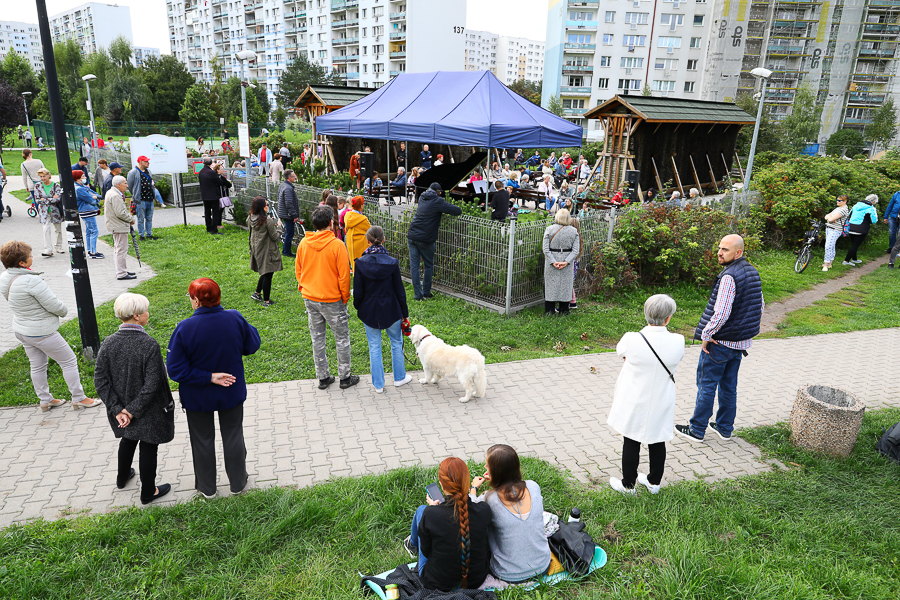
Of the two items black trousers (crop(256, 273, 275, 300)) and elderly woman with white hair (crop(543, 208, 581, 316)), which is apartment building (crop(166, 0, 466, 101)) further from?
elderly woman with white hair (crop(543, 208, 581, 316))

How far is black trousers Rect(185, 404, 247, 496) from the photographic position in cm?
410

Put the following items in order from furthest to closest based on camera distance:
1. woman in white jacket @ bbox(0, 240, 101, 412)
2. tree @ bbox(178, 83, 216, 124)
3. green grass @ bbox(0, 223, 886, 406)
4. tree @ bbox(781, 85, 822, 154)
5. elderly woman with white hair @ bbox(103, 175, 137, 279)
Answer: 1. tree @ bbox(178, 83, 216, 124)
2. tree @ bbox(781, 85, 822, 154)
3. elderly woman with white hair @ bbox(103, 175, 137, 279)
4. green grass @ bbox(0, 223, 886, 406)
5. woman in white jacket @ bbox(0, 240, 101, 412)

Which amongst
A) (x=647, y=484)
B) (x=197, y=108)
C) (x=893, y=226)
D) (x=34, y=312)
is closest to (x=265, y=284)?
(x=34, y=312)

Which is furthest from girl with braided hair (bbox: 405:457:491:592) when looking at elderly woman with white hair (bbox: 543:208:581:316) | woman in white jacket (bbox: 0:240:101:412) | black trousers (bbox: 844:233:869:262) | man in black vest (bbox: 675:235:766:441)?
black trousers (bbox: 844:233:869:262)

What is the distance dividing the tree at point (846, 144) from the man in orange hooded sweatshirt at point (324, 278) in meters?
50.6

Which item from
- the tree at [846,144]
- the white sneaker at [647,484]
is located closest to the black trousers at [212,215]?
the white sneaker at [647,484]

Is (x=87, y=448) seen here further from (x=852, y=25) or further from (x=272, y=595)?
(x=852, y=25)

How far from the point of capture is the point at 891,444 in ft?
16.1

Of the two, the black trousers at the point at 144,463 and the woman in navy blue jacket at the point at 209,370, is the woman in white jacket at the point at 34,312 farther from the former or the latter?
the woman in navy blue jacket at the point at 209,370

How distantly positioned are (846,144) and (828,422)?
50.7 meters

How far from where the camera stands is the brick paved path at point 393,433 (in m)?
4.50

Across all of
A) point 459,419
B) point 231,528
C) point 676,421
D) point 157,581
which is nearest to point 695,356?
point 676,421

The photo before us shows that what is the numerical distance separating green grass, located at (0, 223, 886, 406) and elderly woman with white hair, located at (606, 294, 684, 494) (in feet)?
10.3

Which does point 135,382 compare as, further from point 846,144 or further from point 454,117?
point 846,144
